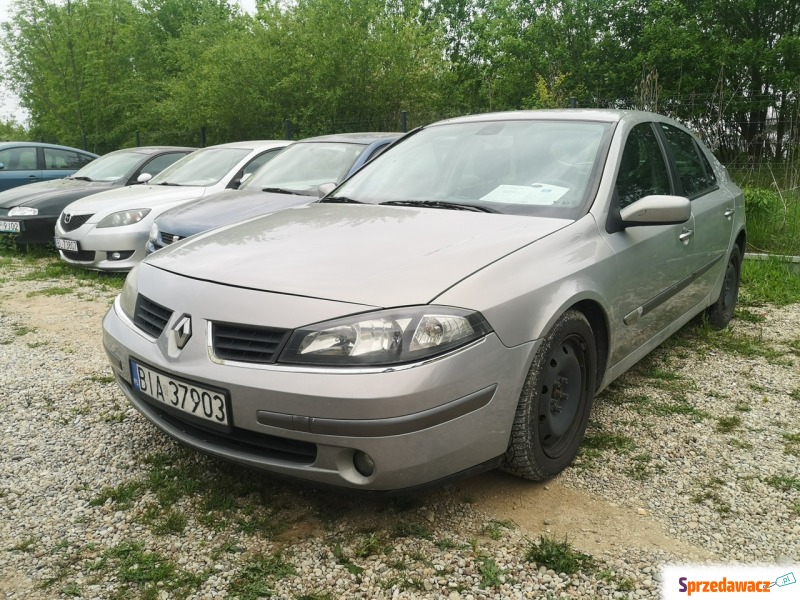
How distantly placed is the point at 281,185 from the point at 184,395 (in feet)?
14.7

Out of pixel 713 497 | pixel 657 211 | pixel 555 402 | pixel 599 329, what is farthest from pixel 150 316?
pixel 713 497

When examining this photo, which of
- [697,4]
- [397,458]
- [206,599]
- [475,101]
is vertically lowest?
[206,599]

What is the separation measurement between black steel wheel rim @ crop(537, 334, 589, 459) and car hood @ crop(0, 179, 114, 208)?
24.2 ft

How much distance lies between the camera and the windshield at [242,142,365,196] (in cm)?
661

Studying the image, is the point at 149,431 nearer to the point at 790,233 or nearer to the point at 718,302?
the point at 718,302

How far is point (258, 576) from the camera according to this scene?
2.21m

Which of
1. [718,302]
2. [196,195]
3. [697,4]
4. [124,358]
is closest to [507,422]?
[124,358]

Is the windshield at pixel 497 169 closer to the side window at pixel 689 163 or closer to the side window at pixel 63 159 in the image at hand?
the side window at pixel 689 163

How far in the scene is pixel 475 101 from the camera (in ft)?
109

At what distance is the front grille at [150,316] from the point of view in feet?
8.51

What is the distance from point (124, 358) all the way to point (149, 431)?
712 mm

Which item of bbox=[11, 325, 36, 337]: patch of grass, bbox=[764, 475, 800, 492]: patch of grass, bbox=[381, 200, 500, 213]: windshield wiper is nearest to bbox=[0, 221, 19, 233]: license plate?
bbox=[11, 325, 36, 337]: patch of grass

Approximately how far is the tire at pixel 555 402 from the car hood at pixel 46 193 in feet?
24.2

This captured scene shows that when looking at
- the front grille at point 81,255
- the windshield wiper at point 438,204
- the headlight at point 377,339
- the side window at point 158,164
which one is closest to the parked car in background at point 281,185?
the front grille at point 81,255
